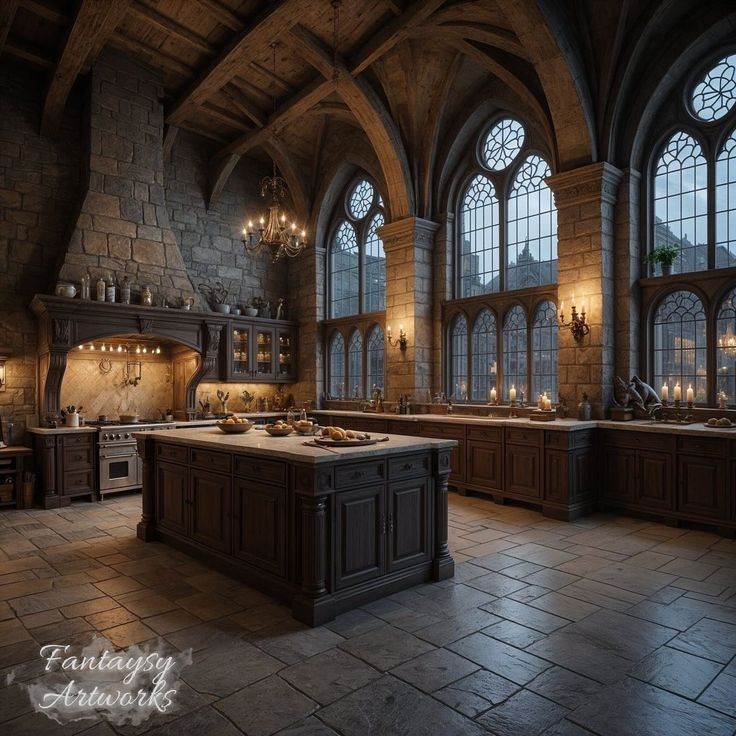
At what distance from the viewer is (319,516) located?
3607 millimetres

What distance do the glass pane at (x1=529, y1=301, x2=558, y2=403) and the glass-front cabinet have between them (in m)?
5.09

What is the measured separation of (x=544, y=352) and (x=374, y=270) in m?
3.93

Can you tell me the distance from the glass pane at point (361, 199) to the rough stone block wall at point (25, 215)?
16.0 feet

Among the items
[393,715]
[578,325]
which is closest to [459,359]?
[578,325]

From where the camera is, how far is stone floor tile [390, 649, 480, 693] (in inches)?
111

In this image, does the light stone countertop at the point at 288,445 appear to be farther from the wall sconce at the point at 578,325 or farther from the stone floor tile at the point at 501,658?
the wall sconce at the point at 578,325

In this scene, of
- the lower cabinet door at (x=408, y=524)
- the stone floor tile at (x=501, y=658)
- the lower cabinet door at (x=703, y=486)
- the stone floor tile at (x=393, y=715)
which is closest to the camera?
the stone floor tile at (x=393, y=715)

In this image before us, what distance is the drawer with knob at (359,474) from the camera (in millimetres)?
3740

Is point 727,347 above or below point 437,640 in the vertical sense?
above

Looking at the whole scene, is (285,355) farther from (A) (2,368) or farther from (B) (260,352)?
(A) (2,368)

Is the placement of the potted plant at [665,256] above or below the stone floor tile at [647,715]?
above

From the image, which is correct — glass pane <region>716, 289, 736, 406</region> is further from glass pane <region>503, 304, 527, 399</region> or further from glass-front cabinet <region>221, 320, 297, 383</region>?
glass-front cabinet <region>221, 320, 297, 383</region>

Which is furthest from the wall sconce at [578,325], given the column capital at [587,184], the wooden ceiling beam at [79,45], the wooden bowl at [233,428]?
the wooden ceiling beam at [79,45]

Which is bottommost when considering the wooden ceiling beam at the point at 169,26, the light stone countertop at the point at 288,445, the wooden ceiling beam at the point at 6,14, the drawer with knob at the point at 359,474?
the drawer with knob at the point at 359,474
